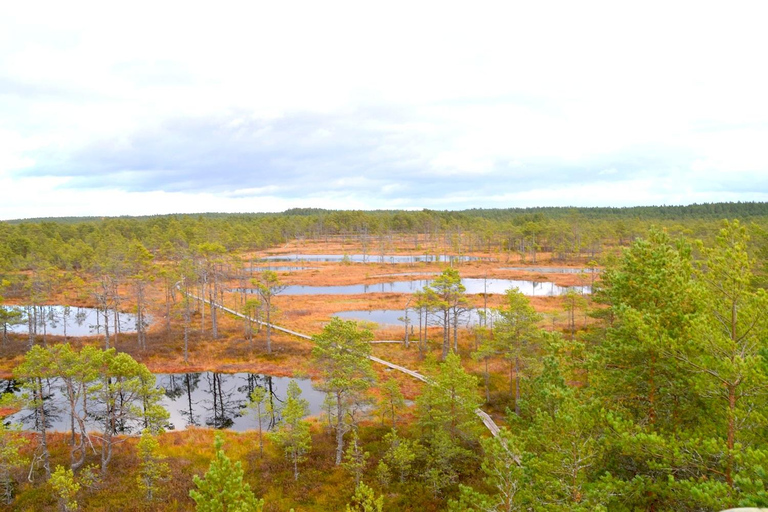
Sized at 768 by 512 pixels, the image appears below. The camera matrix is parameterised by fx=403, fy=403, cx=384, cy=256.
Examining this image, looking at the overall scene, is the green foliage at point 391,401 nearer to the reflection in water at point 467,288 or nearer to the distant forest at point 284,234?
the distant forest at point 284,234

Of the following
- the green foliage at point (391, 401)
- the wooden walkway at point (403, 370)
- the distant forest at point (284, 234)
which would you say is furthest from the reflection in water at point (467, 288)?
the green foliage at point (391, 401)

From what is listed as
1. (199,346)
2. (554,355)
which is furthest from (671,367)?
(199,346)

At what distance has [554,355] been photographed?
1500cm

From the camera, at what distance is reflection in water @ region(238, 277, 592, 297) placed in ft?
251

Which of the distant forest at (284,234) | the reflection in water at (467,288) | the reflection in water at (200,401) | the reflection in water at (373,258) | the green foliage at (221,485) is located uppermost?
the distant forest at (284,234)

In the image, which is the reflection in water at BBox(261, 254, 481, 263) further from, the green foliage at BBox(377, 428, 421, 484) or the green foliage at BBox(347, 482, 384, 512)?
the green foliage at BBox(347, 482, 384, 512)

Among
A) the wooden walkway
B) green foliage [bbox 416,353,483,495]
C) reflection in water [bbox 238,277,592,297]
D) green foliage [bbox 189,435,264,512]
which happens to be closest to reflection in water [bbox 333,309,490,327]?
the wooden walkway

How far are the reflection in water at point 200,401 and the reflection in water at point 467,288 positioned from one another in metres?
37.4

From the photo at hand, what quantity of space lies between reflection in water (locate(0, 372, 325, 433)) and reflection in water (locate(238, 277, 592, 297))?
123 ft

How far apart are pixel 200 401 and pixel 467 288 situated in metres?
54.2

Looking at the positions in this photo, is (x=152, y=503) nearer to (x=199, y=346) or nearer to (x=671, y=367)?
(x=671, y=367)

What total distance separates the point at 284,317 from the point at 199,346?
14139mm

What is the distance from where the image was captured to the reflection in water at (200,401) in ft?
104

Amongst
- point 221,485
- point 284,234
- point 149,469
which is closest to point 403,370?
point 149,469
